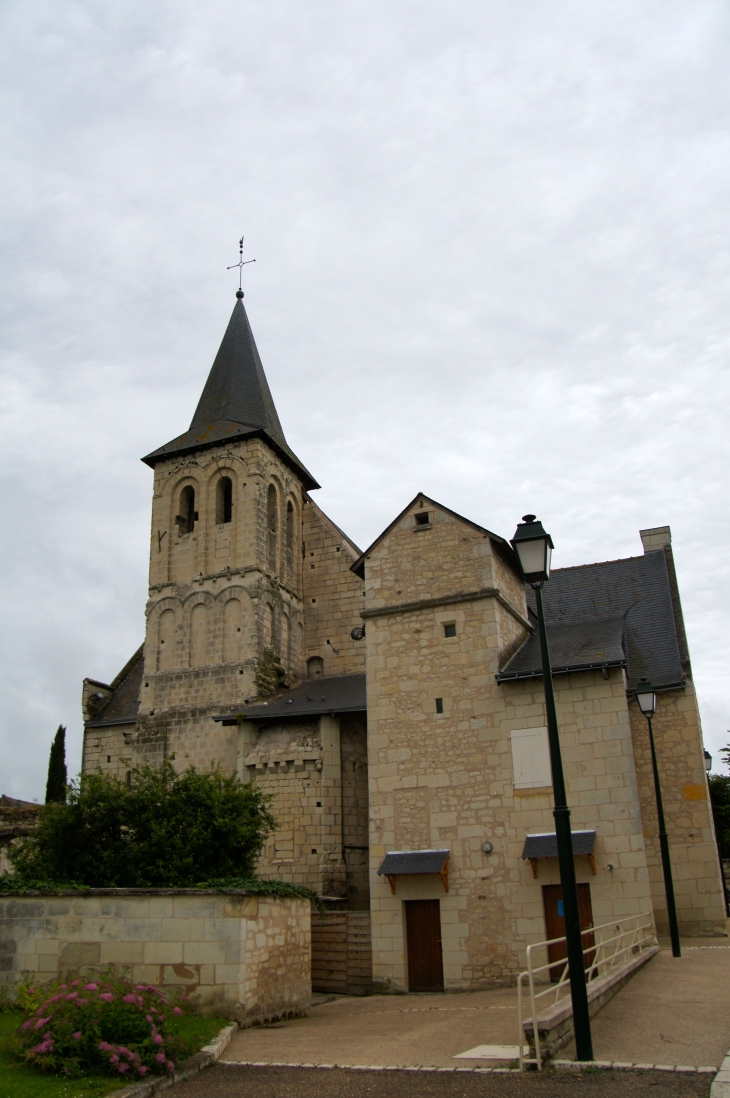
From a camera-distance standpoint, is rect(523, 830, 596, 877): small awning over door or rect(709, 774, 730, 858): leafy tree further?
A: rect(709, 774, 730, 858): leafy tree

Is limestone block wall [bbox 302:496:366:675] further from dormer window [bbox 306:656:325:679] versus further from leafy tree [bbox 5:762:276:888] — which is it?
leafy tree [bbox 5:762:276:888]

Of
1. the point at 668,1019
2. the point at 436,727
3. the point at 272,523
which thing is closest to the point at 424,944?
the point at 436,727

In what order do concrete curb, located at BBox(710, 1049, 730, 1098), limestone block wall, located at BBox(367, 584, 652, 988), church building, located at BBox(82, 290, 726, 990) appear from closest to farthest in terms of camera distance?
concrete curb, located at BBox(710, 1049, 730, 1098), limestone block wall, located at BBox(367, 584, 652, 988), church building, located at BBox(82, 290, 726, 990)

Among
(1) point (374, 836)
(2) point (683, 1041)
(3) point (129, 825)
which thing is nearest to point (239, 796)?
(3) point (129, 825)

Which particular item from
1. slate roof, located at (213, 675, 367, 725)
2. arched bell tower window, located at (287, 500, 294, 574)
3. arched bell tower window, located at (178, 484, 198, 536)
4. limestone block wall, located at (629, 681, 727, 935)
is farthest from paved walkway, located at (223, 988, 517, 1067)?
arched bell tower window, located at (178, 484, 198, 536)

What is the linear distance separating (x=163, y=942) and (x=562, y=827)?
627 centimetres

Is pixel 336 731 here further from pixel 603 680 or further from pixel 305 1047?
pixel 305 1047

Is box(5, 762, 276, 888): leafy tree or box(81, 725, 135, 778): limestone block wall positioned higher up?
box(81, 725, 135, 778): limestone block wall

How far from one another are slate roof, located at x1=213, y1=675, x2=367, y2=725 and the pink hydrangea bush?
1307cm

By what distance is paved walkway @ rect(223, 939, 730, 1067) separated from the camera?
8039 millimetres

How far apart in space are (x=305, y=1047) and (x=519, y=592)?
13255 millimetres

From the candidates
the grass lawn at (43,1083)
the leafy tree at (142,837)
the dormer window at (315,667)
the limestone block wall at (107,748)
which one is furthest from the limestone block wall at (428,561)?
the limestone block wall at (107,748)

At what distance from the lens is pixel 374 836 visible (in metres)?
18.0

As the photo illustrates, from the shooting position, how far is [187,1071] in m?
8.31
